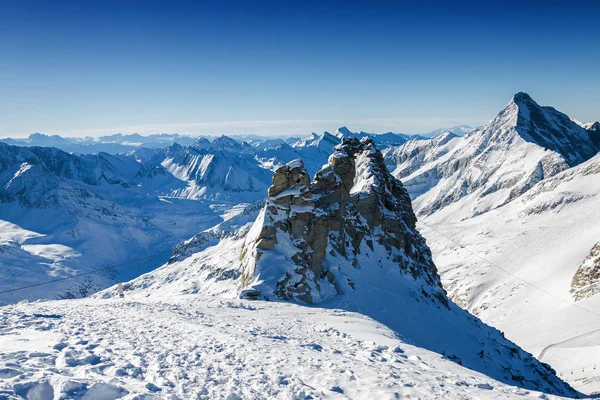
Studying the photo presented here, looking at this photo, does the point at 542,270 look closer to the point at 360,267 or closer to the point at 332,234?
the point at 360,267

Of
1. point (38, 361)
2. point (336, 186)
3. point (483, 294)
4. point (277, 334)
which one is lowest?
point (483, 294)

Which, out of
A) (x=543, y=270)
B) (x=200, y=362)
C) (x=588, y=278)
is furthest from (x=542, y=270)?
(x=200, y=362)

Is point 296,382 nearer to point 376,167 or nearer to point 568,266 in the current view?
point 376,167

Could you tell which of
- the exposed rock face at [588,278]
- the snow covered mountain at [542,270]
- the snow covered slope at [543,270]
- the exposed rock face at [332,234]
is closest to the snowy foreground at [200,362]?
the exposed rock face at [332,234]

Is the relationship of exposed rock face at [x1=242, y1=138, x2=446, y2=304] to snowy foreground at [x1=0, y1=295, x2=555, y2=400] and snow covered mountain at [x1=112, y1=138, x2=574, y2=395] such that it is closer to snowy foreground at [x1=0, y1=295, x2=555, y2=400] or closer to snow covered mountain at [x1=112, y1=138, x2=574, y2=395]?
snow covered mountain at [x1=112, y1=138, x2=574, y2=395]

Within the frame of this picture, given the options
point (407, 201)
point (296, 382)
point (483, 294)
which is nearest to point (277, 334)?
point (296, 382)

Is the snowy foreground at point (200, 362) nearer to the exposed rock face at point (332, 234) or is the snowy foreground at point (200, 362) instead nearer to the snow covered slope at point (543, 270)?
the exposed rock face at point (332, 234)

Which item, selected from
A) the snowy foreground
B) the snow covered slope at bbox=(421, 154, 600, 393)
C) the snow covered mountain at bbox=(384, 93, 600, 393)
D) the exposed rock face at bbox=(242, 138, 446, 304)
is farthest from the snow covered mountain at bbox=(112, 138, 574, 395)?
the snow covered mountain at bbox=(384, 93, 600, 393)

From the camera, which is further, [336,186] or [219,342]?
[336,186]
